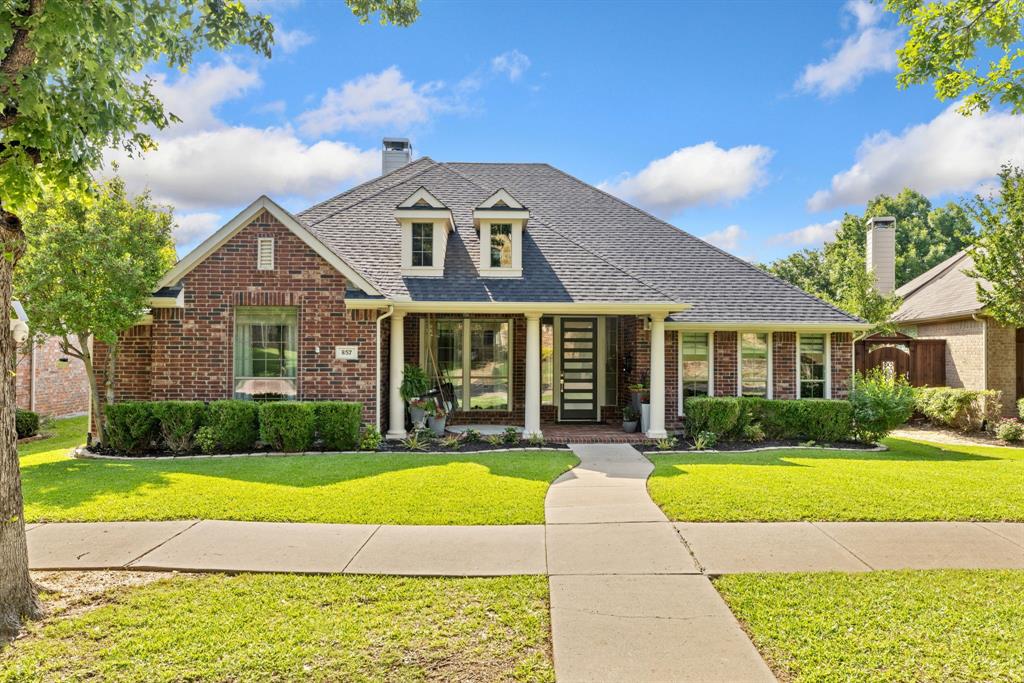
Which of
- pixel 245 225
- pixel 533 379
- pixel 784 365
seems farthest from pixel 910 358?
pixel 245 225

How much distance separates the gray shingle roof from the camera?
11758 millimetres

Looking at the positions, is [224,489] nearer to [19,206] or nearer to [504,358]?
[19,206]

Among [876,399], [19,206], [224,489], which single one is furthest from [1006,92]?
[224,489]

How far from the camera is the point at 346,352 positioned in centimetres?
1063

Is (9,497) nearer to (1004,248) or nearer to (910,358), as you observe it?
(1004,248)

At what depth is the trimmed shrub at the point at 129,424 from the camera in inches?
384

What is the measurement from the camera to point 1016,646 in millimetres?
3428

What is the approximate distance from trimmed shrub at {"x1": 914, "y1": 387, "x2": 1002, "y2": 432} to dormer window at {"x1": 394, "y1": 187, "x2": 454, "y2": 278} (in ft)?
41.5

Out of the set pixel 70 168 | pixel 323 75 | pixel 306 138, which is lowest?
pixel 70 168

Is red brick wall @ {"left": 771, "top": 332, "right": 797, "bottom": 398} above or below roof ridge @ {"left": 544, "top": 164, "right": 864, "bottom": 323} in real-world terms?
below

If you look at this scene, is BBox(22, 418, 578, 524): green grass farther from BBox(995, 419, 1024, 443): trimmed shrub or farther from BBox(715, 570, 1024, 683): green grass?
BBox(995, 419, 1024, 443): trimmed shrub

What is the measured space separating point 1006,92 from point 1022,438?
10.4 metres

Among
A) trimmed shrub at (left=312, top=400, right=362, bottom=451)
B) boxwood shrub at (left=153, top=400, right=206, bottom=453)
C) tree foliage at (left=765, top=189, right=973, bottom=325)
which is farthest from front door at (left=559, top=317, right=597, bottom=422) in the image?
tree foliage at (left=765, top=189, right=973, bottom=325)

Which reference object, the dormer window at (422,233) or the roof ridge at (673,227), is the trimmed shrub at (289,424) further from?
the roof ridge at (673,227)
